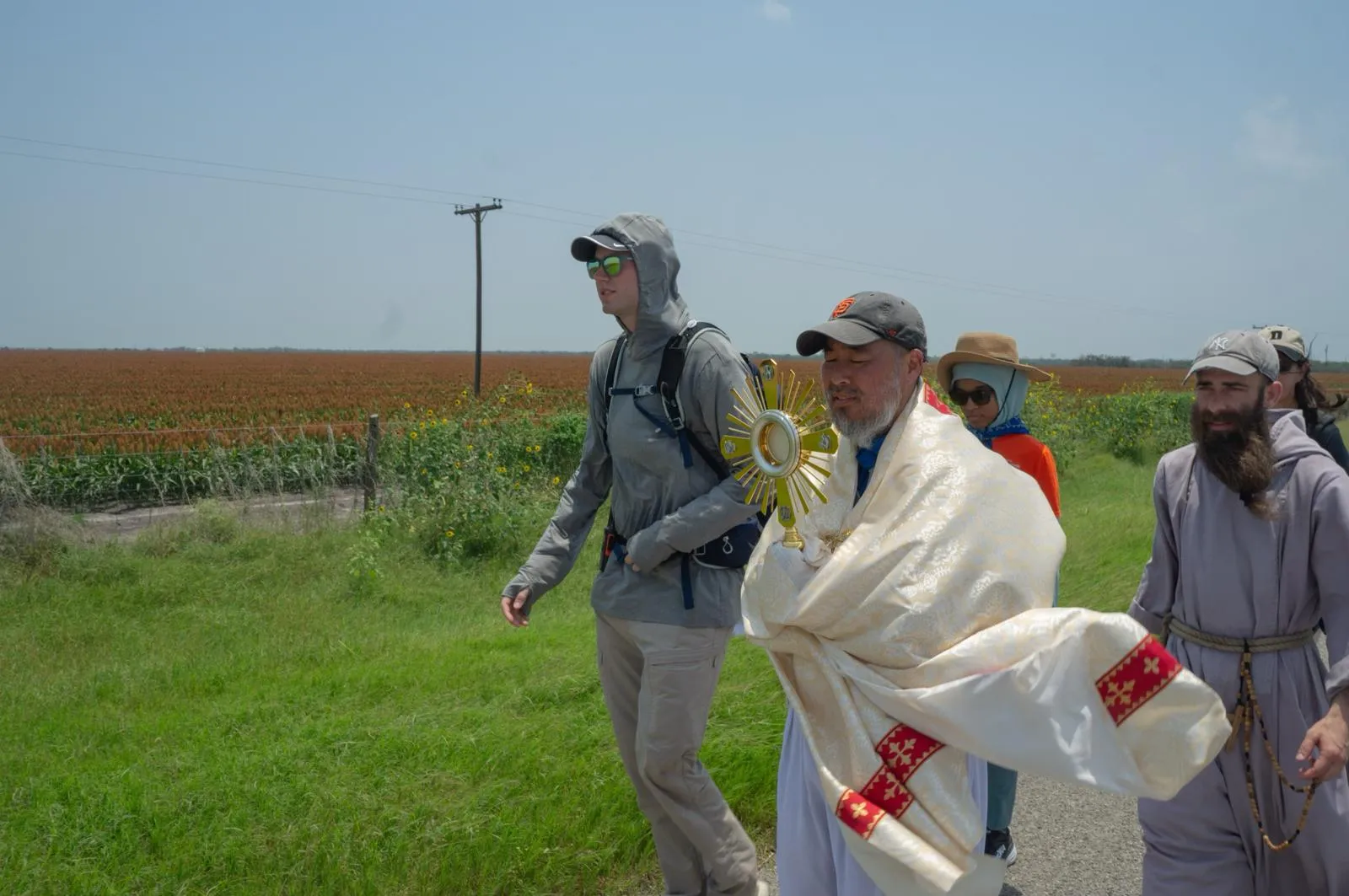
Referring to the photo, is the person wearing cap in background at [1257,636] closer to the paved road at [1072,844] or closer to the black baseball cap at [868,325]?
the paved road at [1072,844]

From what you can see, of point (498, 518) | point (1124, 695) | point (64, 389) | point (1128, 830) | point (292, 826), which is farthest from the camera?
point (64, 389)

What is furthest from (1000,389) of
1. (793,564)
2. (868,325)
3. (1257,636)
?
(793,564)

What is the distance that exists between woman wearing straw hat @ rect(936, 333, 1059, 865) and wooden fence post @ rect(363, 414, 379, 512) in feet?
24.5

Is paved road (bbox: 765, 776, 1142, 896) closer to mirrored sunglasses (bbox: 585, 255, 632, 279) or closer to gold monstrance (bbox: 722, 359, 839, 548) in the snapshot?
gold monstrance (bbox: 722, 359, 839, 548)

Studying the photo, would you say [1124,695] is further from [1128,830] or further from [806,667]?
[1128,830]

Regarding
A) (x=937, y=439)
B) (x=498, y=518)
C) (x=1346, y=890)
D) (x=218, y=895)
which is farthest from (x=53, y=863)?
(x=498, y=518)

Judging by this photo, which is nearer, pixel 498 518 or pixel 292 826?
pixel 292 826

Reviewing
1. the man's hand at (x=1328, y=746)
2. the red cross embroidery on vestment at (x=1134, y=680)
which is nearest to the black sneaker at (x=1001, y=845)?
the man's hand at (x=1328, y=746)

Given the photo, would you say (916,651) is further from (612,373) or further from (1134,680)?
(612,373)

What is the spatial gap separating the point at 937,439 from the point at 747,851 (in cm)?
157

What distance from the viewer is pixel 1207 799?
2.98 m

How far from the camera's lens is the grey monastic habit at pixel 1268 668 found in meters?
2.85

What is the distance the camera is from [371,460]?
35.1 feet

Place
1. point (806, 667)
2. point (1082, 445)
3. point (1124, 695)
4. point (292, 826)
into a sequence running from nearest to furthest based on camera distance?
1. point (1124, 695)
2. point (806, 667)
3. point (292, 826)
4. point (1082, 445)
